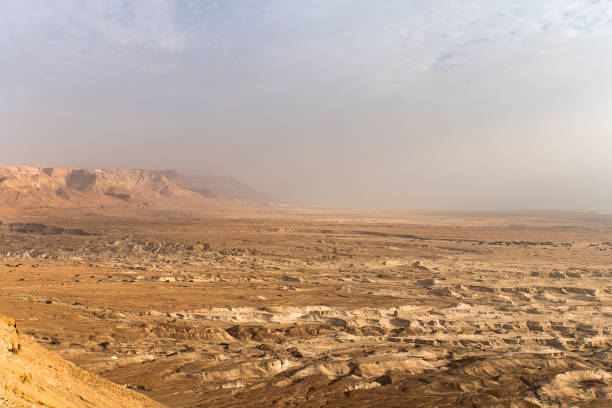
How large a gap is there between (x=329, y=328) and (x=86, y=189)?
112 meters

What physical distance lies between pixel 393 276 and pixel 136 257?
59.7ft

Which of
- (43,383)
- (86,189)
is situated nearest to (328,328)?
(43,383)

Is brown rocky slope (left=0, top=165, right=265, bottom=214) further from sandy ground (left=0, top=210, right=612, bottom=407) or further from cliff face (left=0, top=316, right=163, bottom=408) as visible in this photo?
cliff face (left=0, top=316, right=163, bottom=408)

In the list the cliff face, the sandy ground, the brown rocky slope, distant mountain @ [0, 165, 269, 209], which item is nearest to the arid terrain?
the sandy ground

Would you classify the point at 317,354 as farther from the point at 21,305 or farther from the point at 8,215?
the point at 8,215

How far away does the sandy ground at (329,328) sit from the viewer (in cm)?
788

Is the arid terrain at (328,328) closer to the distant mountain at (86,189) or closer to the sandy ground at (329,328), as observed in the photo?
the sandy ground at (329,328)

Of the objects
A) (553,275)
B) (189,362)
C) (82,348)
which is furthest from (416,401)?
(553,275)

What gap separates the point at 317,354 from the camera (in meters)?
9.80

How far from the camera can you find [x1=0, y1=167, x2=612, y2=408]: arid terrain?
7.87m

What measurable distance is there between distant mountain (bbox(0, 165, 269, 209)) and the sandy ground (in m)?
65.5

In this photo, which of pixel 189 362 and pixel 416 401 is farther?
pixel 189 362

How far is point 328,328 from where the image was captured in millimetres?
12062

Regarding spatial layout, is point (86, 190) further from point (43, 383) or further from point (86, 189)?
point (43, 383)
